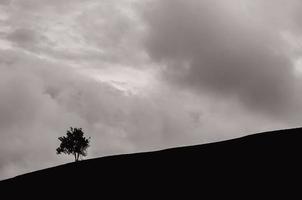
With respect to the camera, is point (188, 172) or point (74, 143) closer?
point (188, 172)

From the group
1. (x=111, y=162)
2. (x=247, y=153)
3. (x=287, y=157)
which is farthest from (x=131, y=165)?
(x=287, y=157)

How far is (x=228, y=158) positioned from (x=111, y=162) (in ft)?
21.1

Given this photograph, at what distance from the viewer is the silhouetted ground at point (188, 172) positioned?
15438 mm

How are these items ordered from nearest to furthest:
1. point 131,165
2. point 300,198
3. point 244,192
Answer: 1. point 300,198
2. point 244,192
3. point 131,165

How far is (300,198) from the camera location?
13672 millimetres

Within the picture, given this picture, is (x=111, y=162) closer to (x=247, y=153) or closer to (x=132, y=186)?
(x=132, y=186)

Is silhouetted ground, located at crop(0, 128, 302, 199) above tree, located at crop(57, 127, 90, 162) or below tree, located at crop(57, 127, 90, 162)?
below

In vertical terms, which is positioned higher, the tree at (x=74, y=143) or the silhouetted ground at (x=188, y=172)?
the tree at (x=74, y=143)

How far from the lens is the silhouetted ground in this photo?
50.6 feet

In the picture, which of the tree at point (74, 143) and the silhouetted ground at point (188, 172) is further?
the tree at point (74, 143)

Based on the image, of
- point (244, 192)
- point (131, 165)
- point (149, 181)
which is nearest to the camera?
point (244, 192)

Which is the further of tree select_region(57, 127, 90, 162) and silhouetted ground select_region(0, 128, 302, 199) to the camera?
tree select_region(57, 127, 90, 162)

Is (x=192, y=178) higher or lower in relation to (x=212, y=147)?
lower

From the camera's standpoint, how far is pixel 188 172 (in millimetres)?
17734
